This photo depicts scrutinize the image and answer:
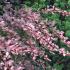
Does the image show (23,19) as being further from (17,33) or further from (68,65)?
(68,65)

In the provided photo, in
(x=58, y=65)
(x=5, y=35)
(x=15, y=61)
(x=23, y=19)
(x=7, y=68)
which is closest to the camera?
(x=7, y=68)

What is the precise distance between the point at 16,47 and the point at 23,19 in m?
0.59

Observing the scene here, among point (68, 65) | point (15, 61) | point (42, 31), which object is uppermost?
point (42, 31)

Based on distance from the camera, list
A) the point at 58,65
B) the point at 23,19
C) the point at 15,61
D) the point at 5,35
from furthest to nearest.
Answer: the point at 58,65
the point at 23,19
the point at 5,35
the point at 15,61

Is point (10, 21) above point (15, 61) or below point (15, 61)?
above

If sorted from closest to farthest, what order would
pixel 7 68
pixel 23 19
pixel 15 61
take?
pixel 7 68 → pixel 15 61 → pixel 23 19

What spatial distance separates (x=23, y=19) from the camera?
2.47 m

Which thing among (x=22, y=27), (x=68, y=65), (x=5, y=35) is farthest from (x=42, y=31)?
(x=68, y=65)

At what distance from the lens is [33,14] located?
251cm

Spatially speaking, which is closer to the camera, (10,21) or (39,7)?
(10,21)

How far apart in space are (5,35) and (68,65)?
96 cm

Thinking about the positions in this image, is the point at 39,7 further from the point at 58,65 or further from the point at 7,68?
the point at 7,68

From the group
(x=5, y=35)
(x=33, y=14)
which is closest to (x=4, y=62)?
(x=5, y=35)

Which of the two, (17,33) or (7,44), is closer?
(7,44)
